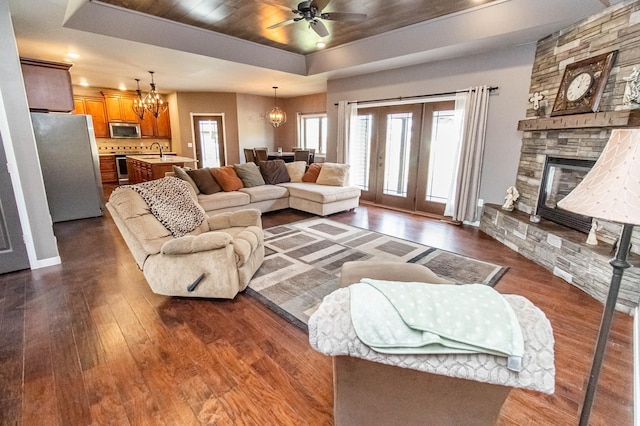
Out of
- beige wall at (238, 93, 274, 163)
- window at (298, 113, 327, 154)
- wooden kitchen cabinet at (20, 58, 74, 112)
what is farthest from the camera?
window at (298, 113, 327, 154)

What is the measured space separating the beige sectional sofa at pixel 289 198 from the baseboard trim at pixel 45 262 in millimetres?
1781

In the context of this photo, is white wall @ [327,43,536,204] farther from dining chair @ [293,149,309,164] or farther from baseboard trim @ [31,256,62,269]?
baseboard trim @ [31,256,62,269]

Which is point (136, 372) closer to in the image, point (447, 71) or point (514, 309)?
point (514, 309)

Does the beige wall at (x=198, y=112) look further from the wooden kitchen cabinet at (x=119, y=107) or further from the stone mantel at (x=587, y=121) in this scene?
the stone mantel at (x=587, y=121)

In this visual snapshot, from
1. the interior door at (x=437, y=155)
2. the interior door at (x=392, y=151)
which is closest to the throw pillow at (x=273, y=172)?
the interior door at (x=392, y=151)

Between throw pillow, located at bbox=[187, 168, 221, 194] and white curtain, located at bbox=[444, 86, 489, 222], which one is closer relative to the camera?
white curtain, located at bbox=[444, 86, 489, 222]

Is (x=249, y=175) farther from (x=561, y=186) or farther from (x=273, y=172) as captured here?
(x=561, y=186)

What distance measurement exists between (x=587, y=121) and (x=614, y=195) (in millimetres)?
2618

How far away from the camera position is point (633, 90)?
247 centimetres

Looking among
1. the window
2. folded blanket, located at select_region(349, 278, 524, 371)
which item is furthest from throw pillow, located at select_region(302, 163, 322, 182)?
folded blanket, located at select_region(349, 278, 524, 371)

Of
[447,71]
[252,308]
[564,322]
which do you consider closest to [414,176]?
[447,71]

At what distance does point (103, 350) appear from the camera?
1913 millimetres

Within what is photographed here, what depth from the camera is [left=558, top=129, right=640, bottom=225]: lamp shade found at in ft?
3.07

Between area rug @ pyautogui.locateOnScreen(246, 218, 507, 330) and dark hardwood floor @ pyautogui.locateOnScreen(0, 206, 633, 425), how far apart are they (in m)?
0.17
